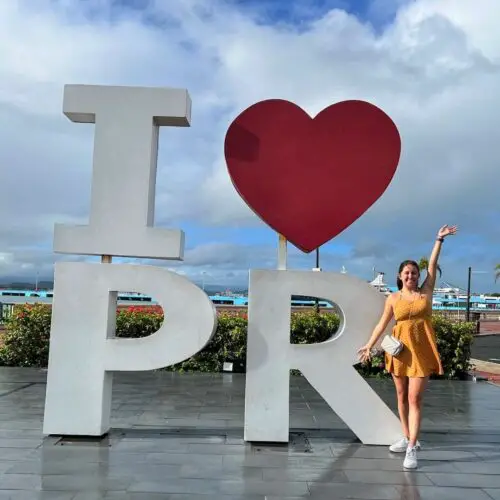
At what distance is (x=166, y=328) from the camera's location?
5.38m

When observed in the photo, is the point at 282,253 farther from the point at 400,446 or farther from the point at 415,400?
the point at 400,446

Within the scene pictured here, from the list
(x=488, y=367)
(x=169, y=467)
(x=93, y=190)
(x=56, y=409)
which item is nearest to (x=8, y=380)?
(x=56, y=409)

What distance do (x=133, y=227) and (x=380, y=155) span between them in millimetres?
2452

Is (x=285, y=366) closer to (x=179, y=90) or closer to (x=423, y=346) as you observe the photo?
(x=423, y=346)

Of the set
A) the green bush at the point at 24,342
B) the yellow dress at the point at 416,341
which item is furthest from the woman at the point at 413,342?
the green bush at the point at 24,342

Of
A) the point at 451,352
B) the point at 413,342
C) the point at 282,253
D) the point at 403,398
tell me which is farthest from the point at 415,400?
the point at 451,352

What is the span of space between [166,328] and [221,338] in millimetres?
5600

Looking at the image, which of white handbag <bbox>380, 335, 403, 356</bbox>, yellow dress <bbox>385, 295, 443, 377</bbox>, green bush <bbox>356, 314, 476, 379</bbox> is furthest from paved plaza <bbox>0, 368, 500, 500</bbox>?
green bush <bbox>356, 314, 476, 379</bbox>

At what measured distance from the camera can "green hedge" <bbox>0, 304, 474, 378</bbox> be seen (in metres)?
10.6

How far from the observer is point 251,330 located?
17.7 ft

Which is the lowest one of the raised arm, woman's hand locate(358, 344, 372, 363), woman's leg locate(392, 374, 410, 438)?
woman's leg locate(392, 374, 410, 438)

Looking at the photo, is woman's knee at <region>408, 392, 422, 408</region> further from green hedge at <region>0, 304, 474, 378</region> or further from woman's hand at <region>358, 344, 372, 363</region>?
green hedge at <region>0, 304, 474, 378</region>

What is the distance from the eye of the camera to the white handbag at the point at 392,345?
192 inches

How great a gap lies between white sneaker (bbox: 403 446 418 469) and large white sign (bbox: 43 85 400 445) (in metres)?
0.68
